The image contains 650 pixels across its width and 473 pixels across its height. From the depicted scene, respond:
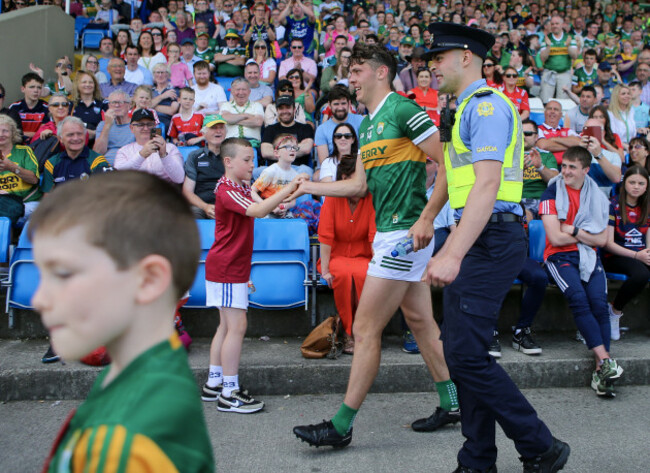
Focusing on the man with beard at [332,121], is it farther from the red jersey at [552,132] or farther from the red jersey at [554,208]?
the red jersey at [554,208]

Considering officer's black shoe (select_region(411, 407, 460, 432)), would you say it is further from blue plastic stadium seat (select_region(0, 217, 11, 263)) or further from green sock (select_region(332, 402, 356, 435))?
blue plastic stadium seat (select_region(0, 217, 11, 263))

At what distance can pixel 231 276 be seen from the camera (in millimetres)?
4371

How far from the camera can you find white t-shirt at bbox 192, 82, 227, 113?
9266 millimetres

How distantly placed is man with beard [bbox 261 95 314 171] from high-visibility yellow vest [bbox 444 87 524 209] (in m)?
4.93

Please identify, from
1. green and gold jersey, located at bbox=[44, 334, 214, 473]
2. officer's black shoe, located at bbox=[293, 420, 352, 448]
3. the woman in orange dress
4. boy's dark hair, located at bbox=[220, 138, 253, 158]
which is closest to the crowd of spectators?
the woman in orange dress

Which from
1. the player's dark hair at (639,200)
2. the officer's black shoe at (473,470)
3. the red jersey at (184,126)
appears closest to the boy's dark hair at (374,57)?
the officer's black shoe at (473,470)

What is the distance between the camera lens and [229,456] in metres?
3.60

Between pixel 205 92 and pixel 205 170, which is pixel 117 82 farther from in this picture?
pixel 205 170

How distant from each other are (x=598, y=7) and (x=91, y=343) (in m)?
17.6

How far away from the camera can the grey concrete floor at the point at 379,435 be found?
348 centimetres

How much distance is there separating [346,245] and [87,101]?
16.7 ft

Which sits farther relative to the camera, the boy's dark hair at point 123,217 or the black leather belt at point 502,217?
the black leather belt at point 502,217

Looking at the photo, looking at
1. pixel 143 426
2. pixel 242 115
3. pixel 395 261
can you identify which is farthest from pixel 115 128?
pixel 143 426

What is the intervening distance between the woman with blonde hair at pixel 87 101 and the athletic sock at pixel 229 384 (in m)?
5.11
